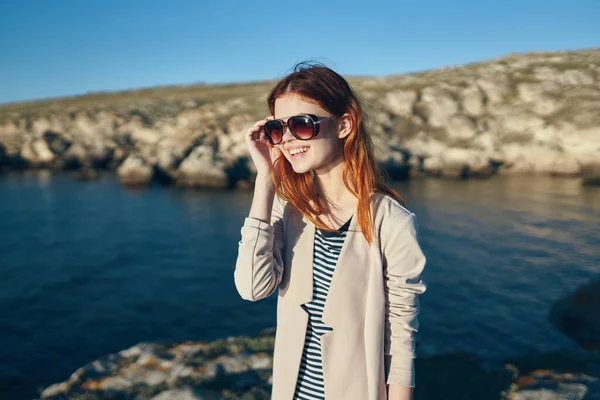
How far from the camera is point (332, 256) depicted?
2557mm

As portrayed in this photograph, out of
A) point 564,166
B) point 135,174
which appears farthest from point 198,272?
point 564,166

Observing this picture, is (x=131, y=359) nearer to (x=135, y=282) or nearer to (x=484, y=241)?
(x=135, y=282)

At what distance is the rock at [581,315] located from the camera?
932cm

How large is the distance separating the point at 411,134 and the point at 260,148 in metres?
37.5

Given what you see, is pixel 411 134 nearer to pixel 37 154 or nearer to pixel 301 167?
pixel 37 154

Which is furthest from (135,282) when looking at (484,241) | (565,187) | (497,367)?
(565,187)

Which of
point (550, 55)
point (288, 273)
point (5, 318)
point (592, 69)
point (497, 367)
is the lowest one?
point (5, 318)

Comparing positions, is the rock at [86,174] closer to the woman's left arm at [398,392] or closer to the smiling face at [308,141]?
the smiling face at [308,141]

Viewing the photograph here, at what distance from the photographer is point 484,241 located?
18.2 meters

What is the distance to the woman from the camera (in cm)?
243

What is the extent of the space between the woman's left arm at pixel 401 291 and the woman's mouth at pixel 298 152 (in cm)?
60

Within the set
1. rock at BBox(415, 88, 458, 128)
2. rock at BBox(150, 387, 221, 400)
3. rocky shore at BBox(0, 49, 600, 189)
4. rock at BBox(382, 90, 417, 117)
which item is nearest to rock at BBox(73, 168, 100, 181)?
rocky shore at BBox(0, 49, 600, 189)

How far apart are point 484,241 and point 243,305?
1064 centimetres

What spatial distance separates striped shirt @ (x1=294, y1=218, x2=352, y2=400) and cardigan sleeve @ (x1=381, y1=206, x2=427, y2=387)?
0.28m
